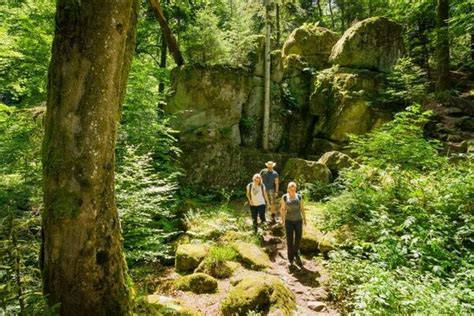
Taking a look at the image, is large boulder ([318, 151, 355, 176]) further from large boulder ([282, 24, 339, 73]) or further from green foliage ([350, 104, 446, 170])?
large boulder ([282, 24, 339, 73])

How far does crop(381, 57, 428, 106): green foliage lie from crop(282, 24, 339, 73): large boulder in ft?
13.7

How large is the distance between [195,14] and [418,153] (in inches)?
467

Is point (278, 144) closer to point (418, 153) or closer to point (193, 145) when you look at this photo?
point (193, 145)

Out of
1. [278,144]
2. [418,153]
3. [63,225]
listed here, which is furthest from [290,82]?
[63,225]

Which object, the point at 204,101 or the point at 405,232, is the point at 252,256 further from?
the point at 204,101

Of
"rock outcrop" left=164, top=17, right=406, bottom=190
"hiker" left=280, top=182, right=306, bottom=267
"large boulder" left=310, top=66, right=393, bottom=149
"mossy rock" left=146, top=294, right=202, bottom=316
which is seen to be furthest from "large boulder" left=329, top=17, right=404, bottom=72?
"mossy rock" left=146, top=294, right=202, bottom=316

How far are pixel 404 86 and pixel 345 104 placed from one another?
2635 millimetres

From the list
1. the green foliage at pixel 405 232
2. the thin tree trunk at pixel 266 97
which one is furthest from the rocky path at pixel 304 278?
the thin tree trunk at pixel 266 97

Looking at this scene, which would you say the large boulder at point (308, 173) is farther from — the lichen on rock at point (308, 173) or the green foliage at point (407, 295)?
the green foliage at point (407, 295)

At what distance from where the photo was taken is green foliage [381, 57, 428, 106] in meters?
14.8

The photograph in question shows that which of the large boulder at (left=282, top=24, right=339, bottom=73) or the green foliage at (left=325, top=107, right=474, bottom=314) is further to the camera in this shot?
the large boulder at (left=282, top=24, right=339, bottom=73)

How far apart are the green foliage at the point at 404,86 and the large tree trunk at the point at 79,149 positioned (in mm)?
14036

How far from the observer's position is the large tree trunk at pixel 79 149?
3.31m

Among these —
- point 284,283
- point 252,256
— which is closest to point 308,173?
point 252,256
